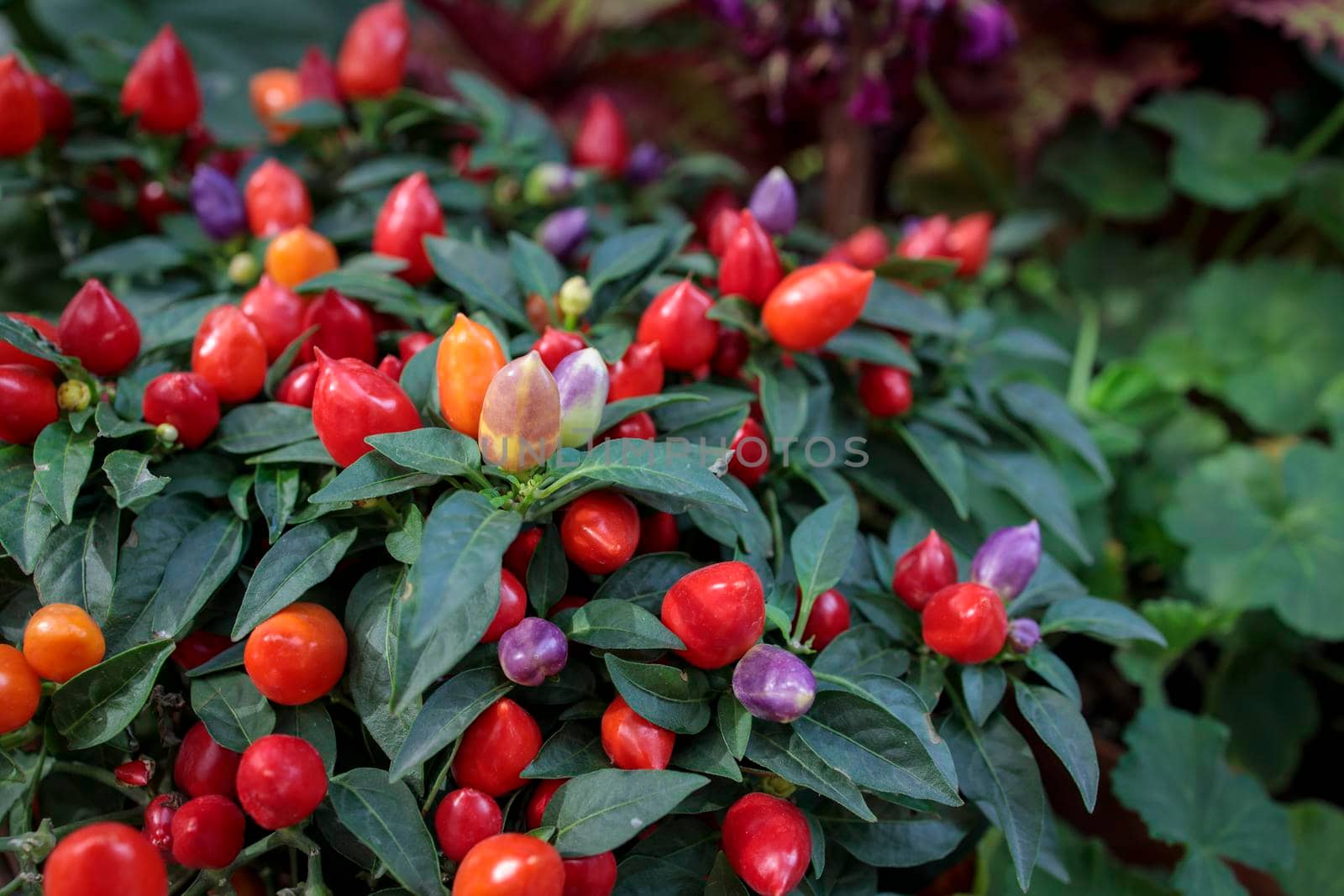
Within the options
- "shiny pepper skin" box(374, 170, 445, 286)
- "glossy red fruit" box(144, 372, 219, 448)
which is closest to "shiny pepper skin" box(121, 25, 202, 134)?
"shiny pepper skin" box(374, 170, 445, 286)

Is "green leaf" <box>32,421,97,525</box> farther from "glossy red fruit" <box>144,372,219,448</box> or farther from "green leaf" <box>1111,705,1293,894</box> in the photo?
"green leaf" <box>1111,705,1293,894</box>

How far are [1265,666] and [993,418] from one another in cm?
50

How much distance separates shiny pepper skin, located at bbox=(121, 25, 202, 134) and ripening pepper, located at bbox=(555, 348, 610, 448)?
1.59ft

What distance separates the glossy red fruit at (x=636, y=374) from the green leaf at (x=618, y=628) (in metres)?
0.12

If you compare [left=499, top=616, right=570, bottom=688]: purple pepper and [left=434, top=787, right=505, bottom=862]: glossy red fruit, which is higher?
[left=499, top=616, right=570, bottom=688]: purple pepper

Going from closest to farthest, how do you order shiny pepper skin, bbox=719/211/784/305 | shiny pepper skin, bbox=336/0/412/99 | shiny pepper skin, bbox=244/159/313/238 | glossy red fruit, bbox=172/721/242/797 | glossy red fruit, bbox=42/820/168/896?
1. glossy red fruit, bbox=42/820/168/896
2. glossy red fruit, bbox=172/721/242/797
3. shiny pepper skin, bbox=719/211/784/305
4. shiny pepper skin, bbox=244/159/313/238
5. shiny pepper skin, bbox=336/0/412/99

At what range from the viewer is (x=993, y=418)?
25.9 inches

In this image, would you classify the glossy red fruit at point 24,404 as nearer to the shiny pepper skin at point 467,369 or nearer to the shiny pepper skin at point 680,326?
the shiny pepper skin at point 467,369

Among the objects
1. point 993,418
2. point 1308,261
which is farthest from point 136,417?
point 1308,261

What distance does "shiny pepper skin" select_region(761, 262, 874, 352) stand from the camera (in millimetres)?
526

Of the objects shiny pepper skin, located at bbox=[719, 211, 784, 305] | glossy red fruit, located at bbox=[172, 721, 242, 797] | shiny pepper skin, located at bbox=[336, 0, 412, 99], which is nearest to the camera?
glossy red fruit, located at bbox=[172, 721, 242, 797]

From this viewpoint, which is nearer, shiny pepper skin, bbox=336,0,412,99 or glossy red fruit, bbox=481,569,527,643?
glossy red fruit, bbox=481,569,527,643

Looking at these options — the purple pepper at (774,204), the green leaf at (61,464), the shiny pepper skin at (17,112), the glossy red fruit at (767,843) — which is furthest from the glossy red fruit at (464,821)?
the shiny pepper skin at (17,112)

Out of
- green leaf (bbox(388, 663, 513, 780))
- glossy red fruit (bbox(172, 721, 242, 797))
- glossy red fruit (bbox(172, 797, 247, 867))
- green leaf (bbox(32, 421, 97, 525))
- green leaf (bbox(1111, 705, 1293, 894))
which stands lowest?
green leaf (bbox(1111, 705, 1293, 894))
